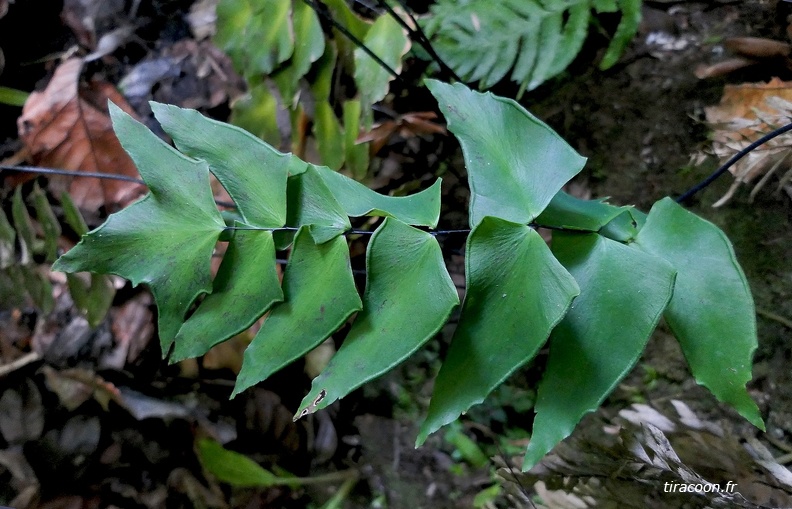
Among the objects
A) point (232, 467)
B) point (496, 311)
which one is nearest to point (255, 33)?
→ point (496, 311)

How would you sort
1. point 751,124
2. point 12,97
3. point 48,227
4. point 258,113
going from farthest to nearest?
point 12,97 < point 258,113 < point 48,227 < point 751,124

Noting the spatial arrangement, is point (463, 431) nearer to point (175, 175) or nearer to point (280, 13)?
point (175, 175)

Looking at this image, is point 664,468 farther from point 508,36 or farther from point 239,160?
point 508,36

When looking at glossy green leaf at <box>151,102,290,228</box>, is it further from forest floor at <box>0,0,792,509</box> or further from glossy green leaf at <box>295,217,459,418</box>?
forest floor at <box>0,0,792,509</box>

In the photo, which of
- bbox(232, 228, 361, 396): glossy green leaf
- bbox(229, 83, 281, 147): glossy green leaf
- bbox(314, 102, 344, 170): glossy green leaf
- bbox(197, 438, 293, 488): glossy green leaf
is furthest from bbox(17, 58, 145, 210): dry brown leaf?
bbox(232, 228, 361, 396): glossy green leaf

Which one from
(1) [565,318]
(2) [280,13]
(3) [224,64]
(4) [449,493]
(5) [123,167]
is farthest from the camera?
(3) [224,64]

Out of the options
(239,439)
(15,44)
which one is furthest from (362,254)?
(15,44)
